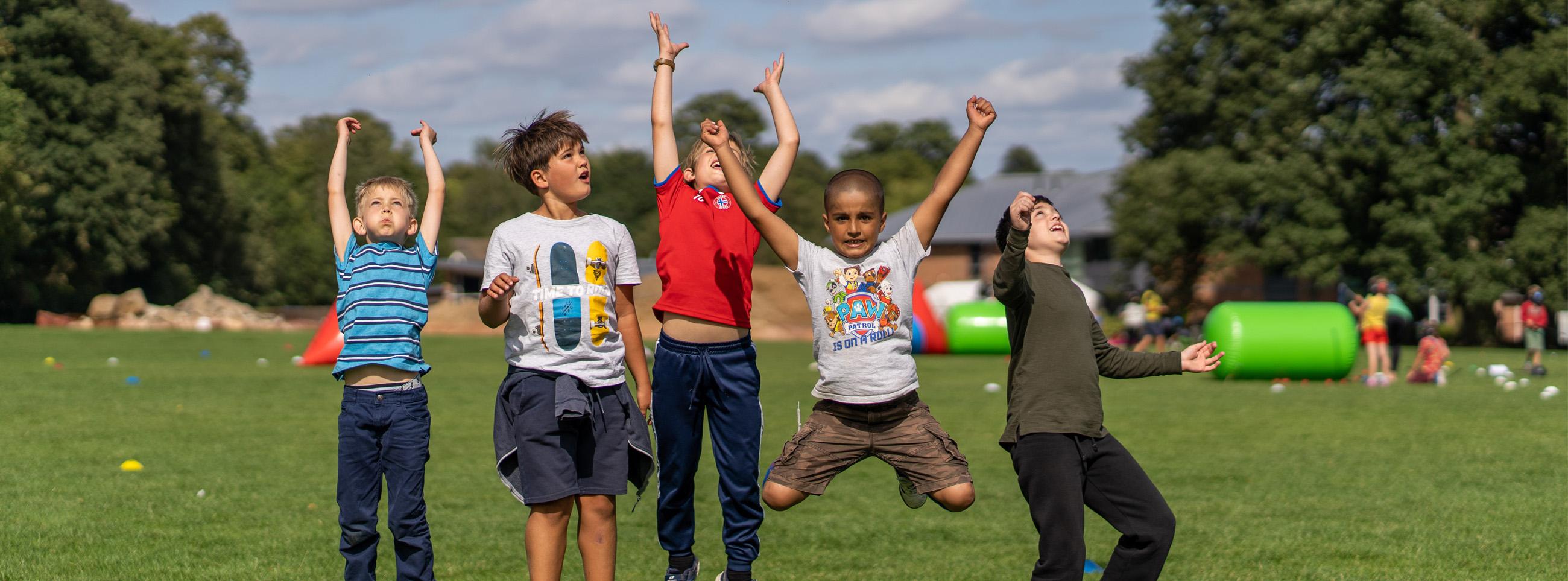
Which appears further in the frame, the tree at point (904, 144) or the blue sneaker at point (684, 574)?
the tree at point (904, 144)

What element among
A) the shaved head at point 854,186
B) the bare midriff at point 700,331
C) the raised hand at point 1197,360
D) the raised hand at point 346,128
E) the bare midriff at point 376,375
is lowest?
the bare midriff at point 376,375

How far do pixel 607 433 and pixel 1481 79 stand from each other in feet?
123

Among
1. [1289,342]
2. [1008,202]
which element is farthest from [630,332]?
[1008,202]

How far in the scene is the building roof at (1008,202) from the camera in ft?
239

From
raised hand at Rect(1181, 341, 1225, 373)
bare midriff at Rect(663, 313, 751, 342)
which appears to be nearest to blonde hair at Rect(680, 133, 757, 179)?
bare midriff at Rect(663, 313, 751, 342)

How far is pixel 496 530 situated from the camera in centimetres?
841

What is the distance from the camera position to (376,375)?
5.73 metres

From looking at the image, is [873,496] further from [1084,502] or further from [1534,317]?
[1534,317]

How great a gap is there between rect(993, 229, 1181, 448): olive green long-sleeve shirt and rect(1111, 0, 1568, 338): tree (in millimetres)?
35021

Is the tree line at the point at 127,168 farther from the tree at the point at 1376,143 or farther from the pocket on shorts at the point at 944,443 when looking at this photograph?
the pocket on shorts at the point at 944,443

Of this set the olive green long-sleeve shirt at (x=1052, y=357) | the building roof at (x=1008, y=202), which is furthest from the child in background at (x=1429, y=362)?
the building roof at (x=1008, y=202)

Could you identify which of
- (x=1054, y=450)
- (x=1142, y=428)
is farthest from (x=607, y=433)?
(x=1142, y=428)

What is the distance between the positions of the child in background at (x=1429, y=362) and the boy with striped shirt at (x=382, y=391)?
19.0m

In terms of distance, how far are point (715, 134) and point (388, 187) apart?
1463 millimetres
